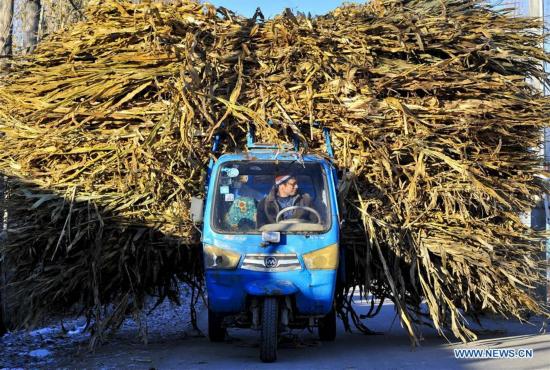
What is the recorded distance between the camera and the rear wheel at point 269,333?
305 inches

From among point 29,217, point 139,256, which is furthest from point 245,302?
point 29,217

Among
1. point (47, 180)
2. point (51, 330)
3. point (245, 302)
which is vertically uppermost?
point (47, 180)

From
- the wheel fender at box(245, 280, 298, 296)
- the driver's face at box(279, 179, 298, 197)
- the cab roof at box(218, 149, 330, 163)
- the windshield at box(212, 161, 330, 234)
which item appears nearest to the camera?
the wheel fender at box(245, 280, 298, 296)

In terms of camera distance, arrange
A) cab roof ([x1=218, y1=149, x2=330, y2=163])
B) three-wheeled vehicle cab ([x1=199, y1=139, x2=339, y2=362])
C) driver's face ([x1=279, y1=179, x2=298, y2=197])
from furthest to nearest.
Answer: cab roof ([x1=218, y1=149, x2=330, y2=163]), driver's face ([x1=279, y1=179, x2=298, y2=197]), three-wheeled vehicle cab ([x1=199, y1=139, x2=339, y2=362])

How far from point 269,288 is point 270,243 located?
500mm

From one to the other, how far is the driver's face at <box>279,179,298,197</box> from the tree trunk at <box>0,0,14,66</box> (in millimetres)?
5254

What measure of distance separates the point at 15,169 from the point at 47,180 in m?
0.50

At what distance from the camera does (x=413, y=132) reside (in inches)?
Answer: 355

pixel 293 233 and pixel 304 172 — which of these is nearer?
pixel 293 233

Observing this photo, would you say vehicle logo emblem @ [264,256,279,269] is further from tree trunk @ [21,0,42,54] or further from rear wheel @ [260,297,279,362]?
tree trunk @ [21,0,42,54]

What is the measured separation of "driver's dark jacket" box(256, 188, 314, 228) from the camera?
8328mm

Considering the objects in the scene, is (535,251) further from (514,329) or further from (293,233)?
(293,233)

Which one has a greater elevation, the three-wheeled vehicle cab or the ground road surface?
the three-wheeled vehicle cab

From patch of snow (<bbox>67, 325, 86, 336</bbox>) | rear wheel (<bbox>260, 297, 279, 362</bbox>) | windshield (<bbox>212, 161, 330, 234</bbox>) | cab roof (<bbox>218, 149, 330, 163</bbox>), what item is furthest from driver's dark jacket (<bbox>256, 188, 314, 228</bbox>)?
patch of snow (<bbox>67, 325, 86, 336</bbox>)
